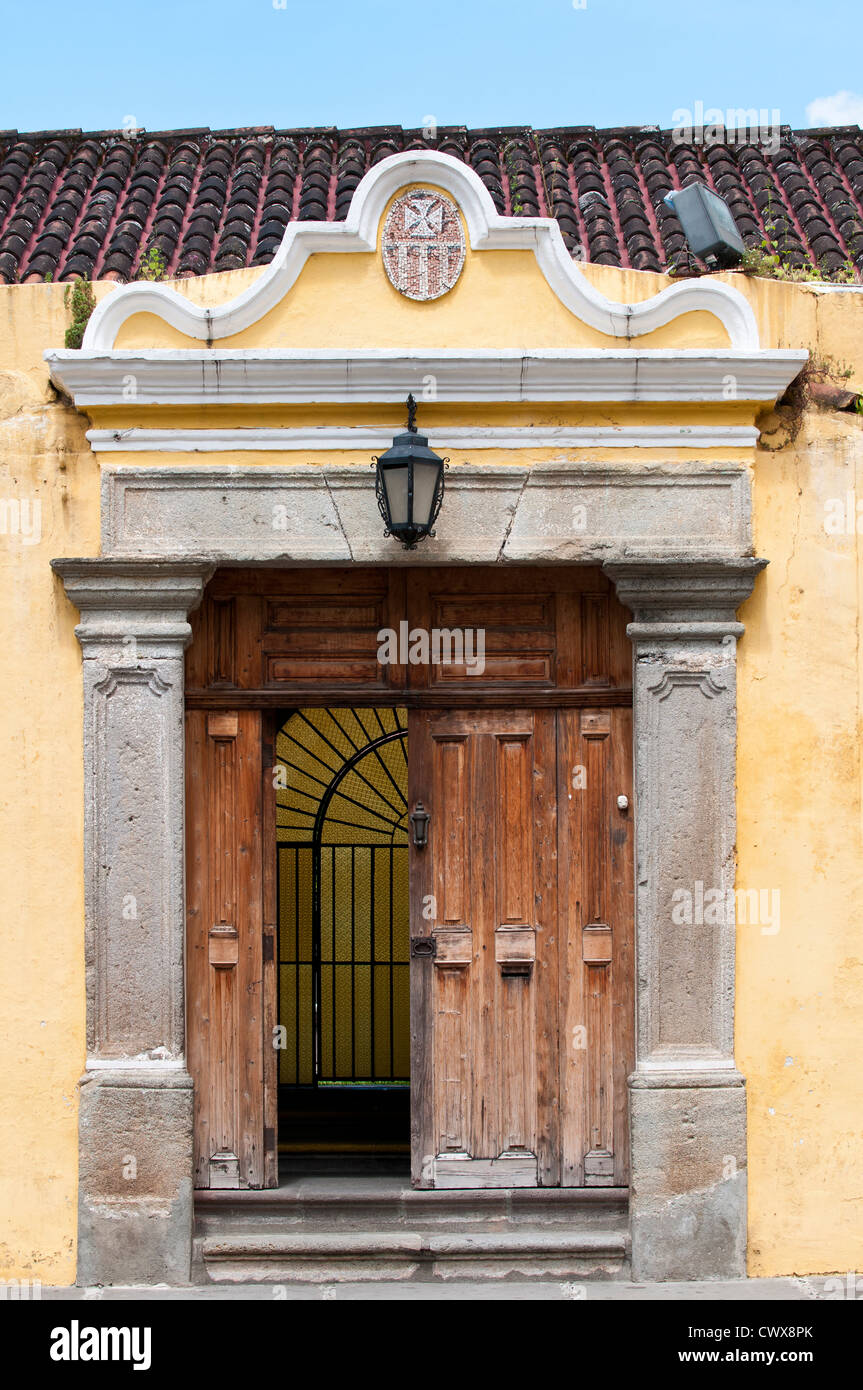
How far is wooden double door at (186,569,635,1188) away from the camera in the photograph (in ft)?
18.3

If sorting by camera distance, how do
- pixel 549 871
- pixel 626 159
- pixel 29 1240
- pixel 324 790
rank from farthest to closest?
1. pixel 626 159
2. pixel 324 790
3. pixel 549 871
4. pixel 29 1240

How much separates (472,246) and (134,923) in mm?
3146

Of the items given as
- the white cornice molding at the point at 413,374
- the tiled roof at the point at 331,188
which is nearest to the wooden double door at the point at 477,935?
the white cornice molding at the point at 413,374

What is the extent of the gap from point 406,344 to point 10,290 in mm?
1689

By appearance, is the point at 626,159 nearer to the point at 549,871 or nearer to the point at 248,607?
the point at 248,607

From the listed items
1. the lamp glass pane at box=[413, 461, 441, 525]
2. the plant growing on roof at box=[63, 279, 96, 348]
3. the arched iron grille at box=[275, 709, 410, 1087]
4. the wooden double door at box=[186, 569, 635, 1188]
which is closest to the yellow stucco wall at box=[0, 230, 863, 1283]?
the plant growing on roof at box=[63, 279, 96, 348]

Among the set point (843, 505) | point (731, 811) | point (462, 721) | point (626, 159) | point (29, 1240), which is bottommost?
point (29, 1240)

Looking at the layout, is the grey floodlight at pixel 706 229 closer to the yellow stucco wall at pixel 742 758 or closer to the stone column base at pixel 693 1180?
the yellow stucco wall at pixel 742 758

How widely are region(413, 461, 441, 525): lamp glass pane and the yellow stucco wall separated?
44 centimetres

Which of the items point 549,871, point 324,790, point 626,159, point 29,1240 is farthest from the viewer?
point 626,159

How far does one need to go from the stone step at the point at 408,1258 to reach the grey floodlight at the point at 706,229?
4.24 meters

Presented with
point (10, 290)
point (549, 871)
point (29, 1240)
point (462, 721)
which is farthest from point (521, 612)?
point (29, 1240)

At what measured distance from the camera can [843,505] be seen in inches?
213

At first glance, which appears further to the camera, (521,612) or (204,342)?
(521,612)
